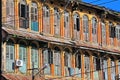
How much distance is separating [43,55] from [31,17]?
7.61 feet

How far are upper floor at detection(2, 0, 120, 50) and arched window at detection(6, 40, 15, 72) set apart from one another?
967 millimetres

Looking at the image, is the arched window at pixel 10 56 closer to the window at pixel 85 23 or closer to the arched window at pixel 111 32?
the window at pixel 85 23

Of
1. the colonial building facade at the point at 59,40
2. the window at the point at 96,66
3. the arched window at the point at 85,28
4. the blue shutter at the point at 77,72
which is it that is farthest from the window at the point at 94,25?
the blue shutter at the point at 77,72

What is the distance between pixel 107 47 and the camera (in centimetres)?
3528

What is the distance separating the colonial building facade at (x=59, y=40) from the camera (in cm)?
2819

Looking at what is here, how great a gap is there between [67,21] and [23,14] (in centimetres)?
400

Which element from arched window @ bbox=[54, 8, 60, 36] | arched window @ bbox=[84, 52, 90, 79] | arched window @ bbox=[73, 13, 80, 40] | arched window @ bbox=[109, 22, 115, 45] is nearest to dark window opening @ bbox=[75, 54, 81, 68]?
arched window @ bbox=[84, 52, 90, 79]

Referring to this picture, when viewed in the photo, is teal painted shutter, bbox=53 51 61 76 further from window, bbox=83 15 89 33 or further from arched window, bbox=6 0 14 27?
arched window, bbox=6 0 14 27

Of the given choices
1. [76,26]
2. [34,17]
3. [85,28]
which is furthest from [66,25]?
[34,17]

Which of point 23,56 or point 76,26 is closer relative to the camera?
point 23,56

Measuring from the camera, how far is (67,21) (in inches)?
1278

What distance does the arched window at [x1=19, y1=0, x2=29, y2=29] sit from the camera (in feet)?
95.6

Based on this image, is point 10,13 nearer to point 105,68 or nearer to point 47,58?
point 47,58

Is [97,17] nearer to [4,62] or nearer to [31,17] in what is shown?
[31,17]
